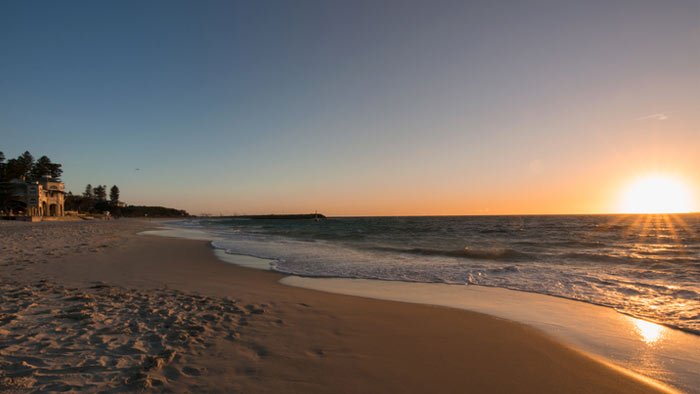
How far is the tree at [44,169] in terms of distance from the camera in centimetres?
9192

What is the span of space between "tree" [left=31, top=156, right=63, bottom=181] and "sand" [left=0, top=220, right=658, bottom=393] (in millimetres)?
108390

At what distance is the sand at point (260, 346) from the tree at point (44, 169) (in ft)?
356

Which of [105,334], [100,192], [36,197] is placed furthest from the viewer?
[100,192]

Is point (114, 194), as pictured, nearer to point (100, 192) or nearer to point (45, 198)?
point (100, 192)

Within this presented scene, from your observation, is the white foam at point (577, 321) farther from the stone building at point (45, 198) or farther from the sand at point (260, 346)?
the stone building at point (45, 198)

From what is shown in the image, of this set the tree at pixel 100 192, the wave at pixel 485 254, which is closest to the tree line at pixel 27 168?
the tree at pixel 100 192

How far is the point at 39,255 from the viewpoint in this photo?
44.5ft

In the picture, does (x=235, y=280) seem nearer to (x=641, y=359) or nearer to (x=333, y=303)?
(x=333, y=303)

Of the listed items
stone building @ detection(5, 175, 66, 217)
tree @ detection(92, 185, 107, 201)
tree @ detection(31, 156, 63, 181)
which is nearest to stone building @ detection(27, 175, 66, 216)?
stone building @ detection(5, 175, 66, 217)

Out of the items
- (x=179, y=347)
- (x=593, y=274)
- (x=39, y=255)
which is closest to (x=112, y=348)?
(x=179, y=347)

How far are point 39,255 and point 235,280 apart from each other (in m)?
8.65

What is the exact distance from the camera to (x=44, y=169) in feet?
304

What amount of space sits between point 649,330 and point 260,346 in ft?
23.2

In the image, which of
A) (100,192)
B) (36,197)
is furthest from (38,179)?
(100,192)
